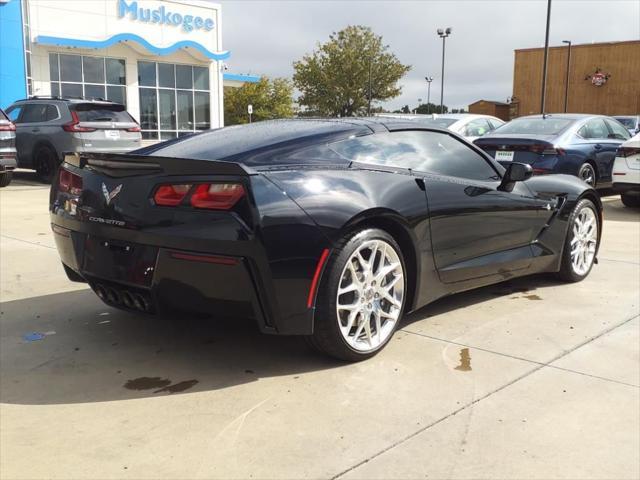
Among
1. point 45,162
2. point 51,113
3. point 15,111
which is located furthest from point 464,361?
point 15,111

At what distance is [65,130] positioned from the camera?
500 inches

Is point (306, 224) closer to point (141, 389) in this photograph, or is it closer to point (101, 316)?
point (141, 389)

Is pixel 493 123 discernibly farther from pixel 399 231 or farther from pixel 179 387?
pixel 179 387

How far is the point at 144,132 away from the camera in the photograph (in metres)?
29.5

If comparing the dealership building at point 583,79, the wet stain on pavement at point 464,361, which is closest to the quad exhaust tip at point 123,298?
the wet stain on pavement at point 464,361

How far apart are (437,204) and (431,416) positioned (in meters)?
1.46

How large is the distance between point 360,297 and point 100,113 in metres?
11.1

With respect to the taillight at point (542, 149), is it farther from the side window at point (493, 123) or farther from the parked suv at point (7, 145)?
the parked suv at point (7, 145)

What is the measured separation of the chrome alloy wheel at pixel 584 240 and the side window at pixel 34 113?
11.1 m

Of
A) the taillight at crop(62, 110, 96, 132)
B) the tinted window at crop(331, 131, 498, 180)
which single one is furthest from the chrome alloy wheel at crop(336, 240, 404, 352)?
the taillight at crop(62, 110, 96, 132)

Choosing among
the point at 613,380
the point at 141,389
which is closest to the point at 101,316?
the point at 141,389

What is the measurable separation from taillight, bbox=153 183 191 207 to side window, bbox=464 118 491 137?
10515 millimetres

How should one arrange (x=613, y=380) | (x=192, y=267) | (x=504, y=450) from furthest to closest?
(x=613, y=380) → (x=192, y=267) → (x=504, y=450)

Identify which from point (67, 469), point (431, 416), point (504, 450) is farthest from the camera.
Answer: point (431, 416)
